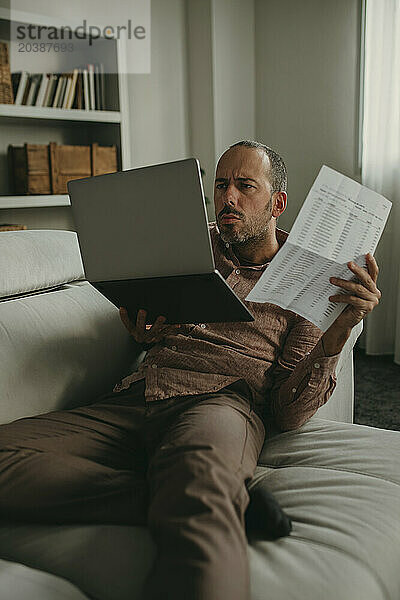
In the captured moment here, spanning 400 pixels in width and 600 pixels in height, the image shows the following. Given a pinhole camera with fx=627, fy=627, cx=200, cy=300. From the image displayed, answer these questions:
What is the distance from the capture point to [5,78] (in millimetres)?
2865

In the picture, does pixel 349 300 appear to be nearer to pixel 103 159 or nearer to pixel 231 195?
pixel 231 195

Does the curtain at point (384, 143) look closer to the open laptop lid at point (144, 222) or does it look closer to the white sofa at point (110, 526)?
the white sofa at point (110, 526)

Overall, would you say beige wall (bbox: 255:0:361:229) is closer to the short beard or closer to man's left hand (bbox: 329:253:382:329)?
the short beard

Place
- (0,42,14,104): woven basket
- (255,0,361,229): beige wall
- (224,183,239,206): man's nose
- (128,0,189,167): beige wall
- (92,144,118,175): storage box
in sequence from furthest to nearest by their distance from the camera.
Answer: (128,0,189,167): beige wall, (255,0,361,229): beige wall, (92,144,118,175): storage box, (0,42,14,104): woven basket, (224,183,239,206): man's nose

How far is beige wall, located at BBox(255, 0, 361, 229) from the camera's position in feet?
11.7

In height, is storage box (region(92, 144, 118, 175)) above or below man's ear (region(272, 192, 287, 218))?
above

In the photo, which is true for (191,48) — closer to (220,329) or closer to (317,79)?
(317,79)

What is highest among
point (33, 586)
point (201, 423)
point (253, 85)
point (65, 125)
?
point (253, 85)

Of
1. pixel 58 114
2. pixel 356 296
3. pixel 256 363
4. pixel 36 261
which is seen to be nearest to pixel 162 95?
pixel 58 114

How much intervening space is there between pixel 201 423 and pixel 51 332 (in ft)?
1.68

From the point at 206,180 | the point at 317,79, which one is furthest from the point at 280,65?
the point at 206,180

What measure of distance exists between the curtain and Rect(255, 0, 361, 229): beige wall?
17 centimetres

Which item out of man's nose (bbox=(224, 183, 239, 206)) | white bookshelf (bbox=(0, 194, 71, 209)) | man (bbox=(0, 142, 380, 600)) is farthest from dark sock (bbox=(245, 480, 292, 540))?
white bookshelf (bbox=(0, 194, 71, 209))

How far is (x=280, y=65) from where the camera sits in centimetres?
383
